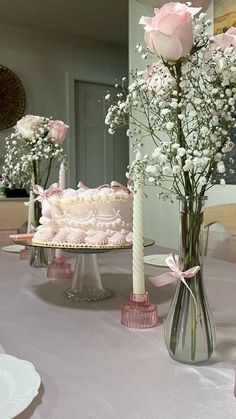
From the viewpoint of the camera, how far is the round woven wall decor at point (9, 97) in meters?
3.83

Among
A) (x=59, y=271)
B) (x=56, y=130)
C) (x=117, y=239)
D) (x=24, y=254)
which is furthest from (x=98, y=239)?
(x=24, y=254)

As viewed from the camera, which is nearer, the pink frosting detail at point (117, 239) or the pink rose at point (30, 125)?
the pink frosting detail at point (117, 239)

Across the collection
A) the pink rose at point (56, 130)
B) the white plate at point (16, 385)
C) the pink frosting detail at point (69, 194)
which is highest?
the pink rose at point (56, 130)

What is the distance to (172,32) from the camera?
1.68 ft

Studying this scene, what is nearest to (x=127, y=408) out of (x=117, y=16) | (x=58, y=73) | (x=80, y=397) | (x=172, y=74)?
(x=80, y=397)

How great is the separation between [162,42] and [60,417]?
1.48 feet

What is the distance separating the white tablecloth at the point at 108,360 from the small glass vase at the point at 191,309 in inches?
0.9

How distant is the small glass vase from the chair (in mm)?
1044

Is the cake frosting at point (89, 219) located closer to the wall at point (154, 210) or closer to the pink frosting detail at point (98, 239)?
the pink frosting detail at point (98, 239)

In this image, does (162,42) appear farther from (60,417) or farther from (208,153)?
(60,417)

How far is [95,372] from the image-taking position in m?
0.56

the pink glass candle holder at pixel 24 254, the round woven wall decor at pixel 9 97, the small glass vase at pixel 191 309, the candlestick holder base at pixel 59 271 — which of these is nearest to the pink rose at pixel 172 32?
the small glass vase at pixel 191 309

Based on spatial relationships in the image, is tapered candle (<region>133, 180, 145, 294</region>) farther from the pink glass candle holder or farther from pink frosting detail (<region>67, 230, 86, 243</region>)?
the pink glass candle holder

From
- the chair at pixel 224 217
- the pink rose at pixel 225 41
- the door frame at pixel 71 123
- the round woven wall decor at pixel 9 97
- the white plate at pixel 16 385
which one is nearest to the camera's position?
the white plate at pixel 16 385
